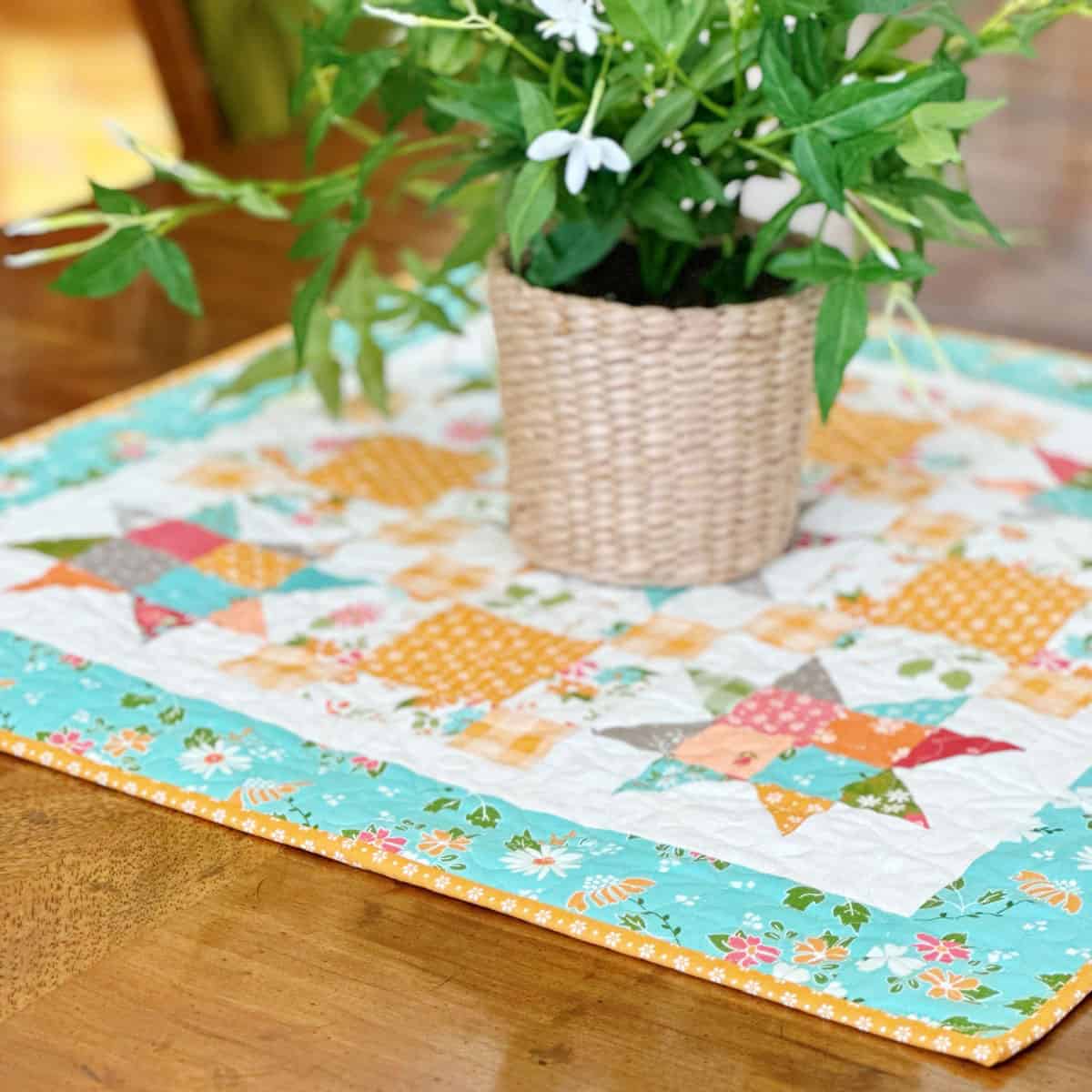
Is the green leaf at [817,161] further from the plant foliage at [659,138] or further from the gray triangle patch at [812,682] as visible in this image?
the gray triangle patch at [812,682]

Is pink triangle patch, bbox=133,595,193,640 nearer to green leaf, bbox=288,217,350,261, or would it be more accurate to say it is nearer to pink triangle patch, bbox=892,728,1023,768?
green leaf, bbox=288,217,350,261

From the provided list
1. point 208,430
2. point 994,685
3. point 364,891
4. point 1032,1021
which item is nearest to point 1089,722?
point 994,685

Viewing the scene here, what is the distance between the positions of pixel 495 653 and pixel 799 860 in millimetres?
342

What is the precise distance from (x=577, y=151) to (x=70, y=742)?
520mm

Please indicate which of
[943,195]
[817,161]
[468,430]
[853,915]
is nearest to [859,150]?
[817,161]

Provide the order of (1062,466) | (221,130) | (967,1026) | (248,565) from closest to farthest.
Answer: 1. (967,1026)
2. (248,565)
3. (1062,466)
4. (221,130)

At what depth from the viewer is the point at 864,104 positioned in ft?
3.59

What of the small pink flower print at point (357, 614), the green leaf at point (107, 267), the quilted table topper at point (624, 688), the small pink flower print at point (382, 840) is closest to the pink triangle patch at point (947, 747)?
the quilted table topper at point (624, 688)

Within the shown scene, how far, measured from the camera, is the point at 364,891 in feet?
3.38

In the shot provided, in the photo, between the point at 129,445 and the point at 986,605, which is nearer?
the point at 986,605

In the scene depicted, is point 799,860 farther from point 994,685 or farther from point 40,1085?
point 40,1085

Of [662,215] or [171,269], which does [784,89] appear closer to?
[662,215]

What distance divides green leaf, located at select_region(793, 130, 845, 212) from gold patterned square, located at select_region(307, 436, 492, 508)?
0.57 meters

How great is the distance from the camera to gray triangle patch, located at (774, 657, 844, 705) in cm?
124
